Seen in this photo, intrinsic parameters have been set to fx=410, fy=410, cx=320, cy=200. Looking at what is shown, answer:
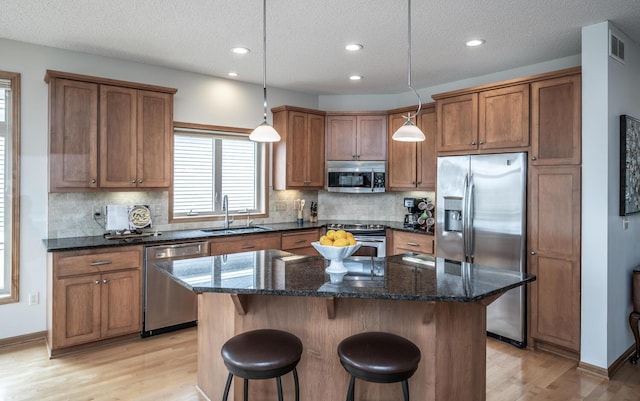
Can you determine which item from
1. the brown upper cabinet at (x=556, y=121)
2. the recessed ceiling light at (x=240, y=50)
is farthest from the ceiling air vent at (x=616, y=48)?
the recessed ceiling light at (x=240, y=50)

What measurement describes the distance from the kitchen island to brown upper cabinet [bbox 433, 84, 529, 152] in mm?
1851

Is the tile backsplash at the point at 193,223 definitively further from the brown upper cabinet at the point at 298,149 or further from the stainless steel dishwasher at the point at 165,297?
the stainless steel dishwasher at the point at 165,297

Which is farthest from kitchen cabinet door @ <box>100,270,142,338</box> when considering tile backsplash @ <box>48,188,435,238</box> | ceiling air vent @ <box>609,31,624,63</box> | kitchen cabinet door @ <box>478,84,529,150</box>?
ceiling air vent @ <box>609,31,624,63</box>

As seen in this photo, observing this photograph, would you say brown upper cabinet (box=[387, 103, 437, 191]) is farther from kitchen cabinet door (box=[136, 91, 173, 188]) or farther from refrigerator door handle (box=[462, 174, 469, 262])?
kitchen cabinet door (box=[136, 91, 173, 188])

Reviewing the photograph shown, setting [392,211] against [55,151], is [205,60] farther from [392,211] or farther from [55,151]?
[392,211]

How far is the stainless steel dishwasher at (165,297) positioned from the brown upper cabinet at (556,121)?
10.6 ft

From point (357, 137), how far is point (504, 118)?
1.99m

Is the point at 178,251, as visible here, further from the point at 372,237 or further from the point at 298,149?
the point at 372,237

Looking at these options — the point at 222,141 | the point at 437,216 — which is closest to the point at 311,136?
the point at 222,141

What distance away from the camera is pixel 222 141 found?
4.94m

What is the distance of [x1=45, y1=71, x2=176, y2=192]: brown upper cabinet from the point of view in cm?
357

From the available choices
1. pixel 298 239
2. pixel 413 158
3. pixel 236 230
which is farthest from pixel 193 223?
pixel 413 158

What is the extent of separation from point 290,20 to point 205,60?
1.36 metres

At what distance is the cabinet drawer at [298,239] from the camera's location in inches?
187
